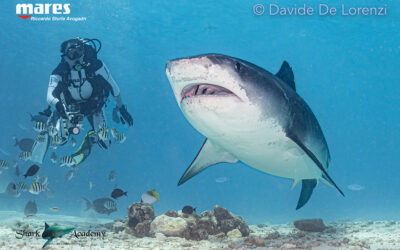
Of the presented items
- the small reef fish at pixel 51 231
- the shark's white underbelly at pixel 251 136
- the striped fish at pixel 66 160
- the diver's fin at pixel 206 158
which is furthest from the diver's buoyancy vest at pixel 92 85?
the shark's white underbelly at pixel 251 136

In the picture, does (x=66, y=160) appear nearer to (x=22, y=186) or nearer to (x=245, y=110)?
(x=22, y=186)

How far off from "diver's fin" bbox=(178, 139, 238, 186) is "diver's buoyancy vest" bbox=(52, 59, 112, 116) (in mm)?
5221

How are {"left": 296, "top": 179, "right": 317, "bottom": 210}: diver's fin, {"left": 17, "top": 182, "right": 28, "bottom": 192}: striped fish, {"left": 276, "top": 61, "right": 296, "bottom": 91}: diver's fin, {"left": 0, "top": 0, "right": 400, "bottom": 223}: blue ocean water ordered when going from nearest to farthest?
{"left": 276, "top": 61, "right": 296, "bottom": 91}: diver's fin
{"left": 296, "top": 179, "right": 317, "bottom": 210}: diver's fin
{"left": 17, "top": 182, "right": 28, "bottom": 192}: striped fish
{"left": 0, "top": 0, "right": 400, "bottom": 223}: blue ocean water

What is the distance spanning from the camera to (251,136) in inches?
145

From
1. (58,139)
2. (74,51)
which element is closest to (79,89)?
(74,51)

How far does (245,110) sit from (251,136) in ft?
2.05

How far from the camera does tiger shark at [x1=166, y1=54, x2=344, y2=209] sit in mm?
2867

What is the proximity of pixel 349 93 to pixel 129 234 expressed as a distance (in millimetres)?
73642

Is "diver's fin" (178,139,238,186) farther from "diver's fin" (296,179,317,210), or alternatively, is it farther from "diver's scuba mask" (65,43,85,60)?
"diver's scuba mask" (65,43,85,60)

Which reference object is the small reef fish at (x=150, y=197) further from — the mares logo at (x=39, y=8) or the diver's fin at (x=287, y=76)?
the mares logo at (x=39, y=8)

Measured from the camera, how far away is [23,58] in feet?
118

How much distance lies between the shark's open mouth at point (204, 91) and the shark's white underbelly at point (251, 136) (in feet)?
0.46

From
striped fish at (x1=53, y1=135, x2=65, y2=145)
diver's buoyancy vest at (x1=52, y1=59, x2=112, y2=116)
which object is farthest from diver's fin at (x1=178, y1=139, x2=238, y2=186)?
striped fish at (x1=53, y1=135, x2=65, y2=145)

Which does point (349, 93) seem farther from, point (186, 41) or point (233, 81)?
point (233, 81)
